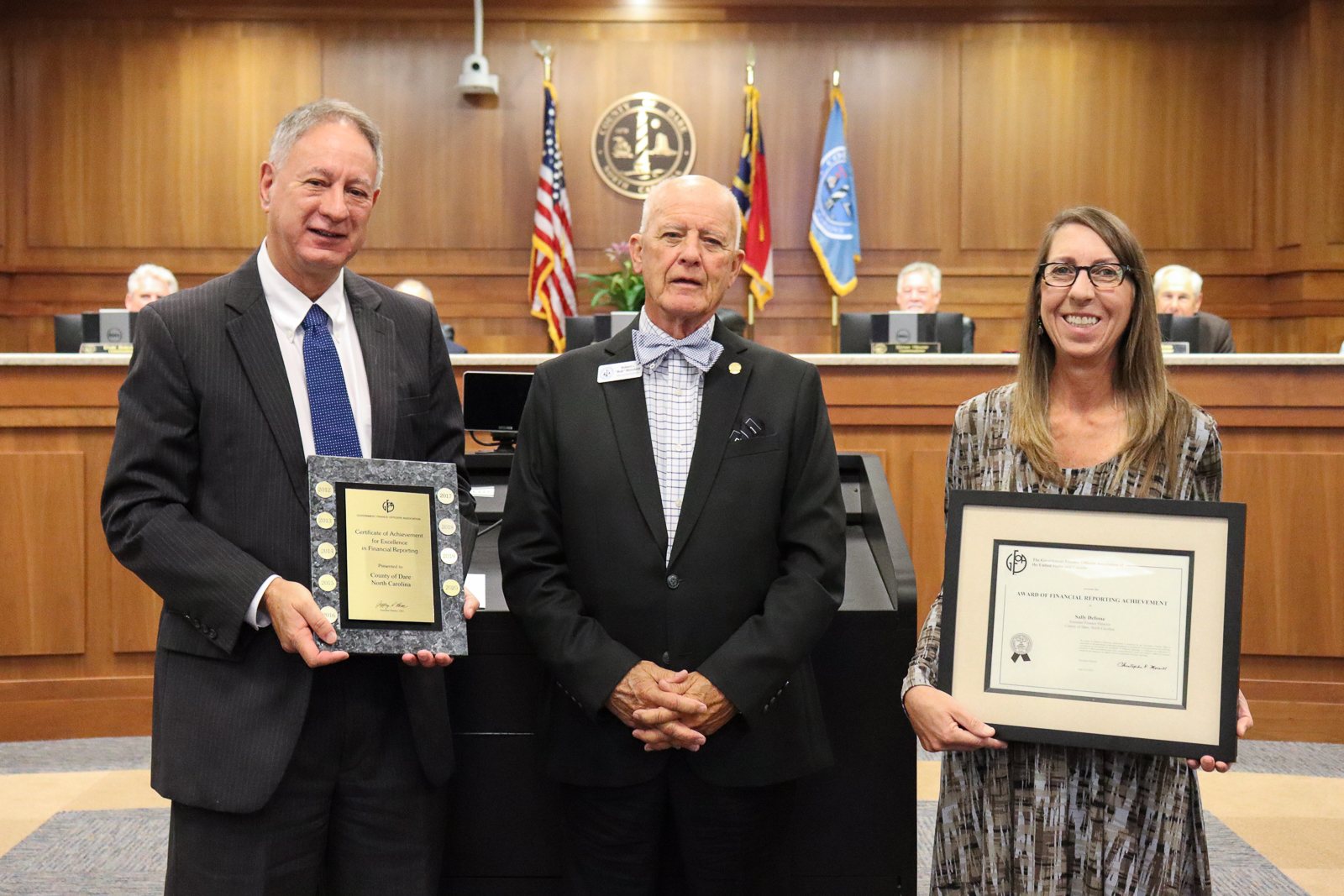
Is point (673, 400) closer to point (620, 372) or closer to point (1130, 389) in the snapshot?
point (620, 372)

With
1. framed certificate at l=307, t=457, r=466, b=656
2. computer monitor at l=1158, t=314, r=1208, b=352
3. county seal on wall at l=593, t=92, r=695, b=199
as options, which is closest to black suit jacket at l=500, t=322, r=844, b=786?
framed certificate at l=307, t=457, r=466, b=656

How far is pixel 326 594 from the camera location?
1442 mm

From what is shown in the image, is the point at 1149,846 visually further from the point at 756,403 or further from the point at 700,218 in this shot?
the point at 700,218

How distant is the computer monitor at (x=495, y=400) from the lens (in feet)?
9.78

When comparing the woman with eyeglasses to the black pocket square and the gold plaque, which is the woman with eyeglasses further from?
the gold plaque

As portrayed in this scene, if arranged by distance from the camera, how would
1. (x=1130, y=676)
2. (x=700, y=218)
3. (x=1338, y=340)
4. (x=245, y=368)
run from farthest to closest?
1. (x=1338, y=340)
2. (x=700, y=218)
3. (x=245, y=368)
4. (x=1130, y=676)

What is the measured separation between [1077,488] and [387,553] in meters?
0.94

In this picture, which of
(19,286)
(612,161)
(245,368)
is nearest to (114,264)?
(19,286)

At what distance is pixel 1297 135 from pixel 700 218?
6.32 metres

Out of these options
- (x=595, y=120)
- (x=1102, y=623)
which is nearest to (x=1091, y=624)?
(x=1102, y=623)

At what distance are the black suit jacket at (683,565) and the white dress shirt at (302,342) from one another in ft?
0.82

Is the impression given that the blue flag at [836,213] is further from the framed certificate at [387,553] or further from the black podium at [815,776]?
the framed certificate at [387,553]

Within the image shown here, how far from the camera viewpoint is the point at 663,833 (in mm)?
1633

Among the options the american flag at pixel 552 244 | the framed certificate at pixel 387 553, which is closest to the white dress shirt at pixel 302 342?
the framed certificate at pixel 387 553
